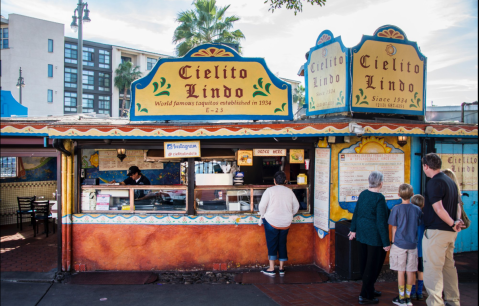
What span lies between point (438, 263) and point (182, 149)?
4.41 meters

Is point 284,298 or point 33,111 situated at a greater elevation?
point 33,111

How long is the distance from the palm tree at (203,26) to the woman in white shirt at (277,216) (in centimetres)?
1705

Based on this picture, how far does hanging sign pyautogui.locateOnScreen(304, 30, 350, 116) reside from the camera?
21.8 ft

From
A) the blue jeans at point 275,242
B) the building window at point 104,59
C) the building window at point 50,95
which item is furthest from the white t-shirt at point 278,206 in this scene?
the building window at point 104,59

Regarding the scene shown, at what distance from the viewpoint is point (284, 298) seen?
521 cm

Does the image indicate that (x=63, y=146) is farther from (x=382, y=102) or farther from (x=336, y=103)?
(x=382, y=102)

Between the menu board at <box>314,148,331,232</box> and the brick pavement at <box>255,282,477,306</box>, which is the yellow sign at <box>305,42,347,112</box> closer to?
the menu board at <box>314,148,331,232</box>

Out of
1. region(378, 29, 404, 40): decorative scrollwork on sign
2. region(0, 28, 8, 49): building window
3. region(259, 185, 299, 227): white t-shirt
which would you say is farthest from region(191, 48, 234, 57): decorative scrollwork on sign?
region(0, 28, 8, 49): building window

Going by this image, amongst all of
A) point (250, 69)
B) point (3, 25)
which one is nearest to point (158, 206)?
point (250, 69)

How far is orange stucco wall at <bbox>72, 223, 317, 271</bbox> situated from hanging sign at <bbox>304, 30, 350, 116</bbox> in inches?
124

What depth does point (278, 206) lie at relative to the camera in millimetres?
6055

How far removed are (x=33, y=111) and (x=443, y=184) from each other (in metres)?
41.2

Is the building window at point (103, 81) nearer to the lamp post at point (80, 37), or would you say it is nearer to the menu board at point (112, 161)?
the lamp post at point (80, 37)

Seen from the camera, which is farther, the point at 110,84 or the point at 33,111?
the point at 110,84
